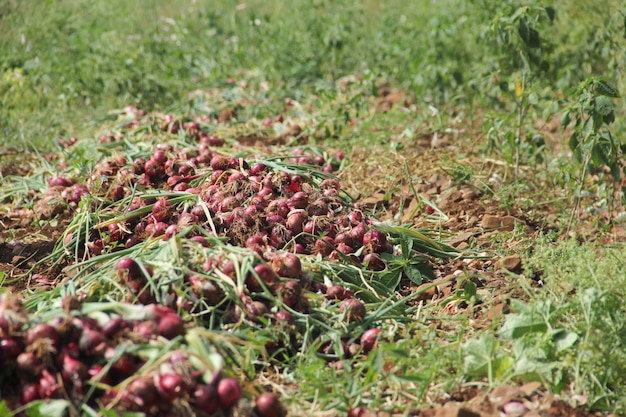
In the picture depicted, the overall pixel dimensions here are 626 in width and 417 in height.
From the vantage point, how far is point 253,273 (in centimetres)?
236

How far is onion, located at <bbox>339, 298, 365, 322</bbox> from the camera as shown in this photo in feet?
8.14

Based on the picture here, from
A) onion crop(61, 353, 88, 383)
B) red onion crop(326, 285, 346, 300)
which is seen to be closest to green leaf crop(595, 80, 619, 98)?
red onion crop(326, 285, 346, 300)

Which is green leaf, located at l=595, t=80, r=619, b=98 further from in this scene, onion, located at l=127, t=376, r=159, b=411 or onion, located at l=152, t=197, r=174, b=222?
onion, located at l=127, t=376, r=159, b=411

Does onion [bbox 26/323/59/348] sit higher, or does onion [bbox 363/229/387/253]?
onion [bbox 26/323/59/348]

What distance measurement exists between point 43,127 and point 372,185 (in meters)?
2.59

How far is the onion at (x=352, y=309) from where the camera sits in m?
2.48

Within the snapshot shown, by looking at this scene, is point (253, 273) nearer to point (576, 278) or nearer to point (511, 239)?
point (576, 278)

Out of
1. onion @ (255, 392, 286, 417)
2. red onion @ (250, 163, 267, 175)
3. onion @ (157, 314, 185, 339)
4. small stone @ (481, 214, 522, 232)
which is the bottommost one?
small stone @ (481, 214, 522, 232)

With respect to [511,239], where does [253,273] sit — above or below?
above

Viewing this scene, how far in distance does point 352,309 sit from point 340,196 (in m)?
0.98

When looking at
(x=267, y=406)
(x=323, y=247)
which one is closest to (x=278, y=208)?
(x=323, y=247)

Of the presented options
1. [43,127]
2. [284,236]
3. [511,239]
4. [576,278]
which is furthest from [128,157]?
[576,278]

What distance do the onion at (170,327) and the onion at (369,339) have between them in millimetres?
644

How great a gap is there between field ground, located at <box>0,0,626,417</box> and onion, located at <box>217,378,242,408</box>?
1.3 inches
